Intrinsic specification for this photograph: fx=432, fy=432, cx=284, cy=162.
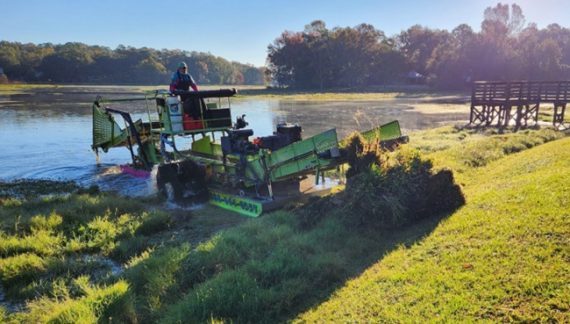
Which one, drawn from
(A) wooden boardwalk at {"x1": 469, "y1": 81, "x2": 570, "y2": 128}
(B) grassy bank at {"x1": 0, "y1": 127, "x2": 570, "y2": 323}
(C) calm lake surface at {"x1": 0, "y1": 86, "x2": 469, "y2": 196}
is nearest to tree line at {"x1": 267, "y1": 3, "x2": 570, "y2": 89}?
(C) calm lake surface at {"x1": 0, "y1": 86, "x2": 469, "y2": 196}

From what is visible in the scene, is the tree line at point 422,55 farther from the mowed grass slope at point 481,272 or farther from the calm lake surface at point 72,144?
the mowed grass slope at point 481,272

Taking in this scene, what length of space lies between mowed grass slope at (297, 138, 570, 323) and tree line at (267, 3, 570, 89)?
2967 inches

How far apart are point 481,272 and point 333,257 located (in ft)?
6.87

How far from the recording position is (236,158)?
10.5 metres

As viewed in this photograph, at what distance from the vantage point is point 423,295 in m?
4.70

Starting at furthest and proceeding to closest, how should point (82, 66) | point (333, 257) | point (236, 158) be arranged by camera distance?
point (82, 66) < point (236, 158) < point (333, 257)

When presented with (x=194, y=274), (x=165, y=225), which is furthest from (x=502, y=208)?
(x=165, y=225)

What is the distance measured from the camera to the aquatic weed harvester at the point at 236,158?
8734 millimetres

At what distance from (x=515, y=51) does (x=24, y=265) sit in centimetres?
8122

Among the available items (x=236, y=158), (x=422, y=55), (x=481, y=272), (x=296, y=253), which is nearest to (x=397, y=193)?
(x=296, y=253)

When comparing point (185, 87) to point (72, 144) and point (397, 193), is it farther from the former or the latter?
point (72, 144)

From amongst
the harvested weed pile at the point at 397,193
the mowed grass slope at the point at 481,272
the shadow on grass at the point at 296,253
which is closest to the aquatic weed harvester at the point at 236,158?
the harvested weed pile at the point at 397,193

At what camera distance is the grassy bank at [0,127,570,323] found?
468 cm

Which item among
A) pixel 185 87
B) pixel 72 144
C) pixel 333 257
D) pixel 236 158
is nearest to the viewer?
pixel 333 257
